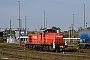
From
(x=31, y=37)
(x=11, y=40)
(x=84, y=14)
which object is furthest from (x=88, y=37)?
(x=11, y=40)

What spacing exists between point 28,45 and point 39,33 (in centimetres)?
310

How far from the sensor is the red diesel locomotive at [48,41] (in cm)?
3649

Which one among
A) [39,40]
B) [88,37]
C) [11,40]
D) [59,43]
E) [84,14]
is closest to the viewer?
[59,43]

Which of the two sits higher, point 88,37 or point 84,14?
point 84,14

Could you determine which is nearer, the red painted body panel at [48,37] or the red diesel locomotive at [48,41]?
the red diesel locomotive at [48,41]

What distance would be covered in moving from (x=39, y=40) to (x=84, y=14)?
3309 cm

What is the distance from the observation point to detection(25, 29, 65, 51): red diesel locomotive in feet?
120

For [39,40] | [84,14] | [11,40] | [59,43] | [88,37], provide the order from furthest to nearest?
[11,40] < [84,14] < [88,37] < [39,40] < [59,43]

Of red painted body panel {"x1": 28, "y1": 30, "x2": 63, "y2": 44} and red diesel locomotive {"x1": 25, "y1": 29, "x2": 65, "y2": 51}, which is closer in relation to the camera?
red diesel locomotive {"x1": 25, "y1": 29, "x2": 65, "y2": 51}

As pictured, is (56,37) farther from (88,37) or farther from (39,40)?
(88,37)

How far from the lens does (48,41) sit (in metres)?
38.5

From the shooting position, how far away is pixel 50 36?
38094 mm

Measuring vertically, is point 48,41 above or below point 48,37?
below

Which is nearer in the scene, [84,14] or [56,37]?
[56,37]
